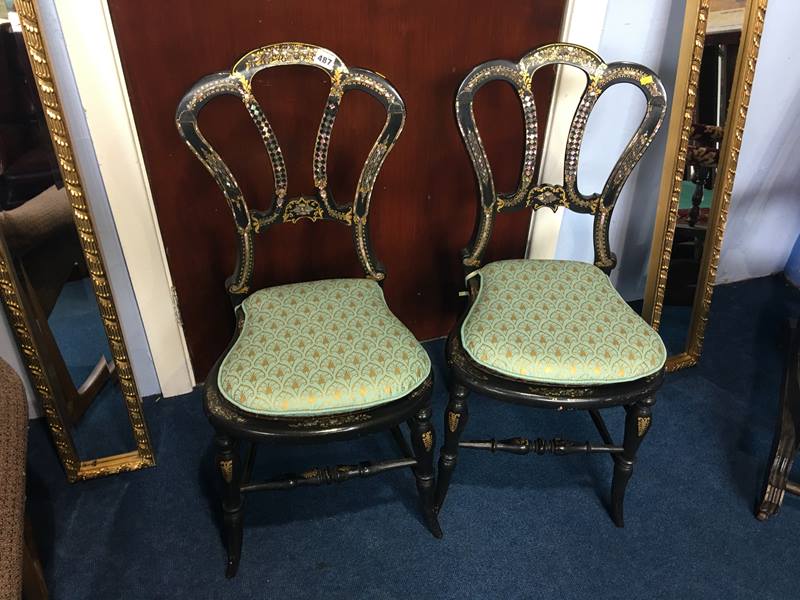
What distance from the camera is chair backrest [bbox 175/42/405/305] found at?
1220mm

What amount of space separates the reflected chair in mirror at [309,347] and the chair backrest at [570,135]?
21cm

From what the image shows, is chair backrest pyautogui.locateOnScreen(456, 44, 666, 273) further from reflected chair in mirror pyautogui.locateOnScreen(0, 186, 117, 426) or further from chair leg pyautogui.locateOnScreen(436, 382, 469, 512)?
reflected chair in mirror pyautogui.locateOnScreen(0, 186, 117, 426)

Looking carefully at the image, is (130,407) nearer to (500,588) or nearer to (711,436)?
(500,588)

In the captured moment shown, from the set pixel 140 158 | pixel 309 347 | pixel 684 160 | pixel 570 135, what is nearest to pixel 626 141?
pixel 684 160

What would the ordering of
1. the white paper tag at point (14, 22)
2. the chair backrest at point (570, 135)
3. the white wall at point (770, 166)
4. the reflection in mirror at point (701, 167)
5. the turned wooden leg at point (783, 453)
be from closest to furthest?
the white paper tag at point (14, 22), the chair backrest at point (570, 135), the turned wooden leg at point (783, 453), the reflection in mirror at point (701, 167), the white wall at point (770, 166)

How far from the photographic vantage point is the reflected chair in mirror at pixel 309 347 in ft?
3.82

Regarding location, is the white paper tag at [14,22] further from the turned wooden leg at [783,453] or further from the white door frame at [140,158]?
the turned wooden leg at [783,453]

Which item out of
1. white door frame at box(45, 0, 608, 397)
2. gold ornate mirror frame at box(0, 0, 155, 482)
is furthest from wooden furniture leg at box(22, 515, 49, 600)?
white door frame at box(45, 0, 608, 397)

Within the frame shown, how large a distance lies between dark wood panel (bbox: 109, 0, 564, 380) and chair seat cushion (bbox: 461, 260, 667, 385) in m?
0.45

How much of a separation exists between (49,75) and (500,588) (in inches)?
56.5

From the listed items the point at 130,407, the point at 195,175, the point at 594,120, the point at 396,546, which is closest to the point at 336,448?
the point at 396,546

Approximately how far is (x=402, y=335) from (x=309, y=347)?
0.66 ft

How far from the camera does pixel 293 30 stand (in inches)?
56.1

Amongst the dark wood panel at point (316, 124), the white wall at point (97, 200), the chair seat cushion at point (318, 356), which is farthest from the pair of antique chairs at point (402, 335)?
the white wall at point (97, 200)
